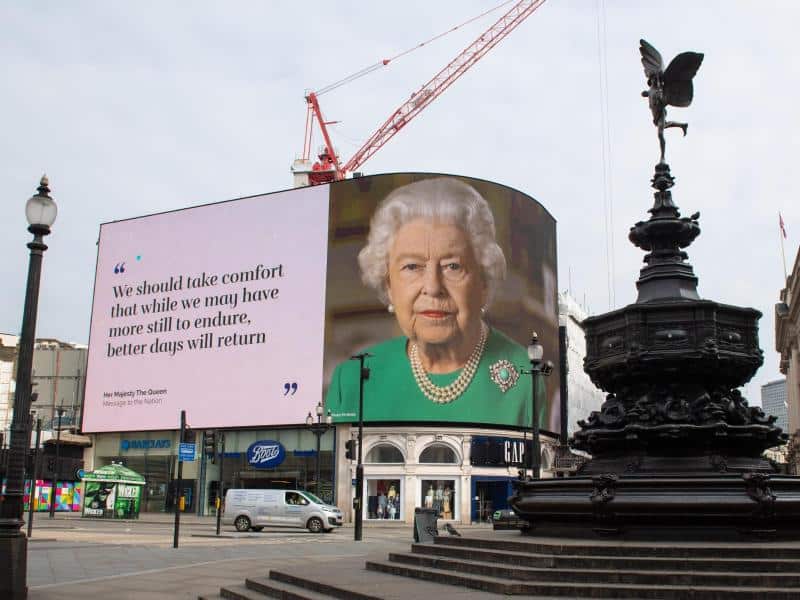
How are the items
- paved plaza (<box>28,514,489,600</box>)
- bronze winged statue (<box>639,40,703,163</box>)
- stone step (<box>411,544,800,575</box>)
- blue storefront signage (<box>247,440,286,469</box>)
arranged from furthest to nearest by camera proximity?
blue storefront signage (<box>247,440,286,469</box>), paved plaza (<box>28,514,489,600</box>), bronze winged statue (<box>639,40,703,163</box>), stone step (<box>411,544,800,575</box>)

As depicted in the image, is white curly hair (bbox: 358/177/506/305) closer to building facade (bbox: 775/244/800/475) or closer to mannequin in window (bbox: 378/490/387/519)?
mannequin in window (bbox: 378/490/387/519)

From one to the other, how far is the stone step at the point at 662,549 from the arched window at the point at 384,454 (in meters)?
43.4

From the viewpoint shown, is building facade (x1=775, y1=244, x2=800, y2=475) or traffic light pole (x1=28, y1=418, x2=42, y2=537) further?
building facade (x1=775, y1=244, x2=800, y2=475)

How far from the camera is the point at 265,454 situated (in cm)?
5769

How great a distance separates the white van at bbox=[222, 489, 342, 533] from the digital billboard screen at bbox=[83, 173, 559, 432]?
1735 centimetres

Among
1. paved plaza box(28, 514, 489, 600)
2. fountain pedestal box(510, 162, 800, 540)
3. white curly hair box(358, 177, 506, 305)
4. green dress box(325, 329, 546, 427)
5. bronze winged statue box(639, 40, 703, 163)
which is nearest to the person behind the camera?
fountain pedestal box(510, 162, 800, 540)

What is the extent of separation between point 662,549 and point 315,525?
90.1 ft

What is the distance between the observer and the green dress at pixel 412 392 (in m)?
53.3

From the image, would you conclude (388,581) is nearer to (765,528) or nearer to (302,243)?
(765,528)

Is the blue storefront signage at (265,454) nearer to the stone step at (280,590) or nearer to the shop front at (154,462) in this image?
the shop front at (154,462)

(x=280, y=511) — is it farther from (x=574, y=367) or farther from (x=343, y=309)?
(x=574, y=367)

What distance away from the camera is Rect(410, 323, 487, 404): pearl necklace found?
5338 centimetres

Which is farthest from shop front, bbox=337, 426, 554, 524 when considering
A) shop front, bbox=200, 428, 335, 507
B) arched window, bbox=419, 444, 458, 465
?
shop front, bbox=200, 428, 335, 507

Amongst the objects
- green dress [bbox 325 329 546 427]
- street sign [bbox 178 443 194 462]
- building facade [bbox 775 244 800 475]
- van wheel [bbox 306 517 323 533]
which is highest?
building facade [bbox 775 244 800 475]
